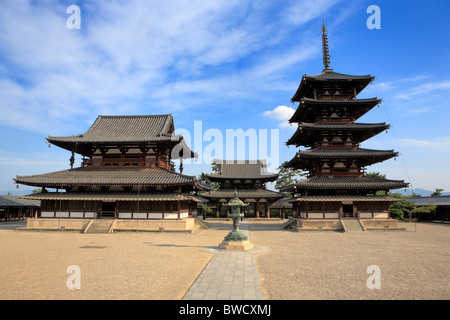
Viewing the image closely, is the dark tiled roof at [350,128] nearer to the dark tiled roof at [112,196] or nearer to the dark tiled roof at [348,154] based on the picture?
the dark tiled roof at [348,154]

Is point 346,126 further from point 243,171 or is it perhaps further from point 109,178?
point 109,178

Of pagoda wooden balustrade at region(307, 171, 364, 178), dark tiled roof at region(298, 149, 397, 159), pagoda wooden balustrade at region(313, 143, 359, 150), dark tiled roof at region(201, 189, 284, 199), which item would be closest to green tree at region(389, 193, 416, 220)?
pagoda wooden balustrade at region(307, 171, 364, 178)

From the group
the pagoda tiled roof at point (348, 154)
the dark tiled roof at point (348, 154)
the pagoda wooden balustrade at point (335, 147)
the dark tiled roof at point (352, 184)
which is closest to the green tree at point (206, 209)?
the dark tiled roof at point (352, 184)

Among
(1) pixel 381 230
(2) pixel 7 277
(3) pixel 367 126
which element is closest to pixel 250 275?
(2) pixel 7 277

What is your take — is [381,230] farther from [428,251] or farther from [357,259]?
[357,259]

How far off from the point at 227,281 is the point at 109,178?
19952 millimetres

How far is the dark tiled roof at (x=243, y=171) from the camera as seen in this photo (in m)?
43.6

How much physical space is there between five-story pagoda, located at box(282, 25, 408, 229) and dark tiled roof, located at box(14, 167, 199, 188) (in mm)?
12840

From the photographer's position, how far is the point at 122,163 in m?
26.2

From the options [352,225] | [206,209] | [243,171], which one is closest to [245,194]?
[243,171]

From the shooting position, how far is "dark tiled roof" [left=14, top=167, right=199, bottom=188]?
23.2 metres

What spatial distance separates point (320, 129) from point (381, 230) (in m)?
12.1

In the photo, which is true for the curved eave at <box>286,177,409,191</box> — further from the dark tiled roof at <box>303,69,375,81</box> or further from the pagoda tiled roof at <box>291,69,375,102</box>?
the dark tiled roof at <box>303,69,375,81</box>
